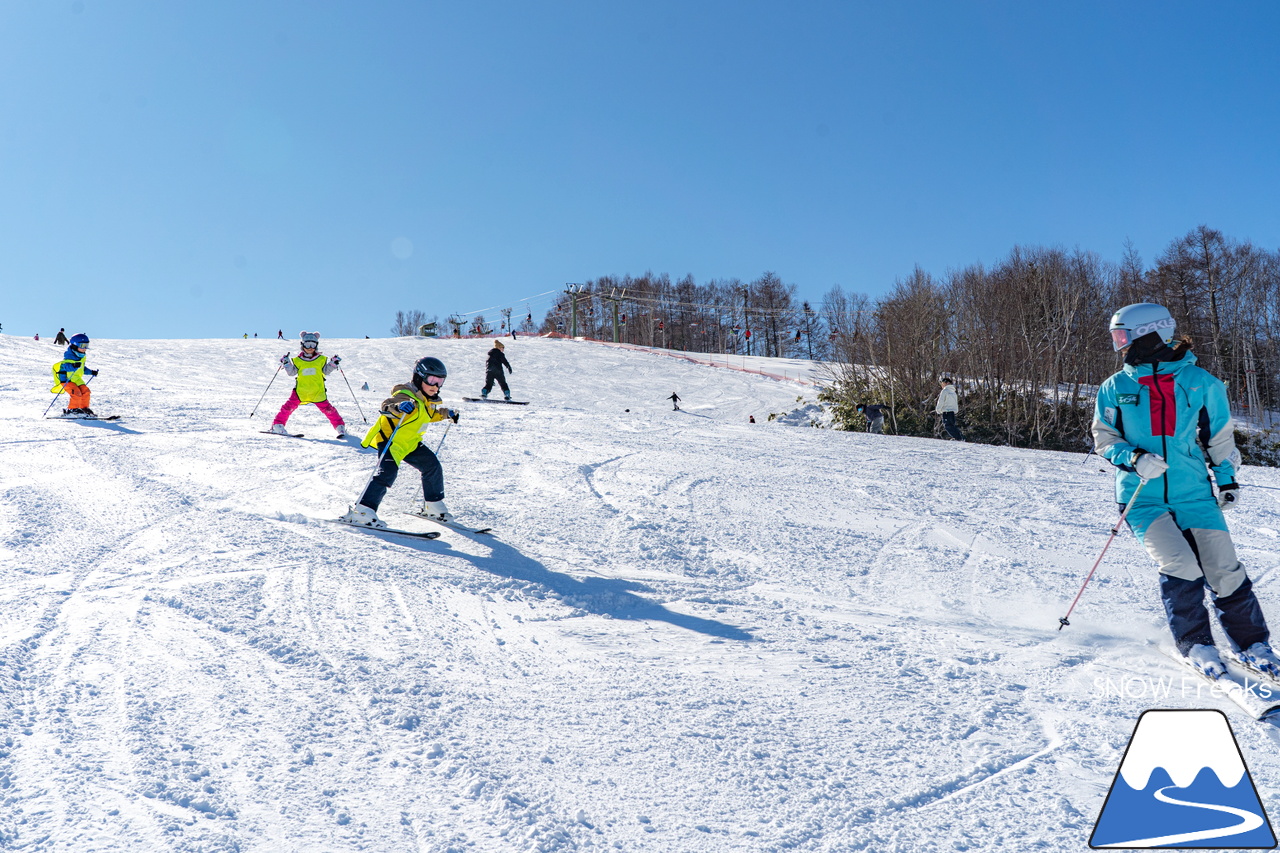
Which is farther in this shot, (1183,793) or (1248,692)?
(1248,692)

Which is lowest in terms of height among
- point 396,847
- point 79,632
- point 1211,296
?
point 396,847

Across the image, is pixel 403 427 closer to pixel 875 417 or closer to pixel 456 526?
pixel 456 526

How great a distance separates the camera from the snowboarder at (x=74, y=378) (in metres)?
10.8

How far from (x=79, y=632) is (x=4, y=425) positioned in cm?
889

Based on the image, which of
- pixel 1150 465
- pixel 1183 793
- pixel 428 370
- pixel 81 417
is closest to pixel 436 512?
pixel 428 370

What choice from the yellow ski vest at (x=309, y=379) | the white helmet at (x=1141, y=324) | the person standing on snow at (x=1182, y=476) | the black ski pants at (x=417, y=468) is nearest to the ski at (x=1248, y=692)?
the person standing on snow at (x=1182, y=476)

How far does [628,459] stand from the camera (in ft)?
28.5

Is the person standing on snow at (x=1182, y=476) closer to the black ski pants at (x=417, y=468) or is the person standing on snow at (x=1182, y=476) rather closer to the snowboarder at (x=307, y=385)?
the black ski pants at (x=417, y=468)

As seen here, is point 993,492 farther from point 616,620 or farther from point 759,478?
point 616,620

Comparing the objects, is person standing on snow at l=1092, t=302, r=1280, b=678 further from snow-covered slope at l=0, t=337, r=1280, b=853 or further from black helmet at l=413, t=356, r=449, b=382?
black helmet at l=413, t=356, r=449, b=382

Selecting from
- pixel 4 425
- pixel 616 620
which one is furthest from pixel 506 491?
pixel 4 425

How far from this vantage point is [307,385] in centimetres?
1002

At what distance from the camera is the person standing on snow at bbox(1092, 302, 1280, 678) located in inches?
128

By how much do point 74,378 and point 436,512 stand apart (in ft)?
29.3
